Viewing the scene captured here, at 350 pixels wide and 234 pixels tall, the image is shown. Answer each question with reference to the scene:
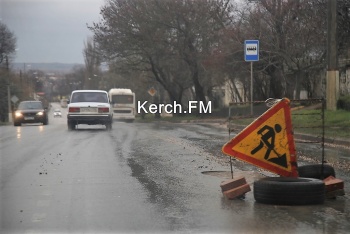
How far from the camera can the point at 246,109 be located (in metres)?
28.0

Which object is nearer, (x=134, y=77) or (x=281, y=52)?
(x=281, y=52)

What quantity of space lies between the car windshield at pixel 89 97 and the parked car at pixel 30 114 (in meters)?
7.43

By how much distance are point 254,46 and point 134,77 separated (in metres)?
32.3

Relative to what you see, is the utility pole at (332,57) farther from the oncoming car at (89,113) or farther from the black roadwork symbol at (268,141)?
the black roadwork symbol at (268,141)

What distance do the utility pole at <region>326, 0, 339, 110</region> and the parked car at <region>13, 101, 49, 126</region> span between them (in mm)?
17544

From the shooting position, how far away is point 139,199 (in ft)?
27.1

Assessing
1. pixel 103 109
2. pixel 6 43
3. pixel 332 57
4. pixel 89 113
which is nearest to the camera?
pixel 332 57

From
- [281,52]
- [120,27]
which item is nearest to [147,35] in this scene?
[120,27]

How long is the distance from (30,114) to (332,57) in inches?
723

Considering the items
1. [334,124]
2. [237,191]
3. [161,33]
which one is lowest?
[237,191]

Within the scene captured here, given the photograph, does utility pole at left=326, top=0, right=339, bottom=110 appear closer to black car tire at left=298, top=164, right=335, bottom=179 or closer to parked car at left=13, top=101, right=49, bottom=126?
black car tire at left=298, top=164, right=335, bottom=179

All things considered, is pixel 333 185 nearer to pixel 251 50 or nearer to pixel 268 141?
pixel 268 141

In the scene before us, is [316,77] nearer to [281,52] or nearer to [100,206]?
[281,52]

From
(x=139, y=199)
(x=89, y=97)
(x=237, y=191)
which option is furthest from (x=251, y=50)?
(x=139, y=199)
